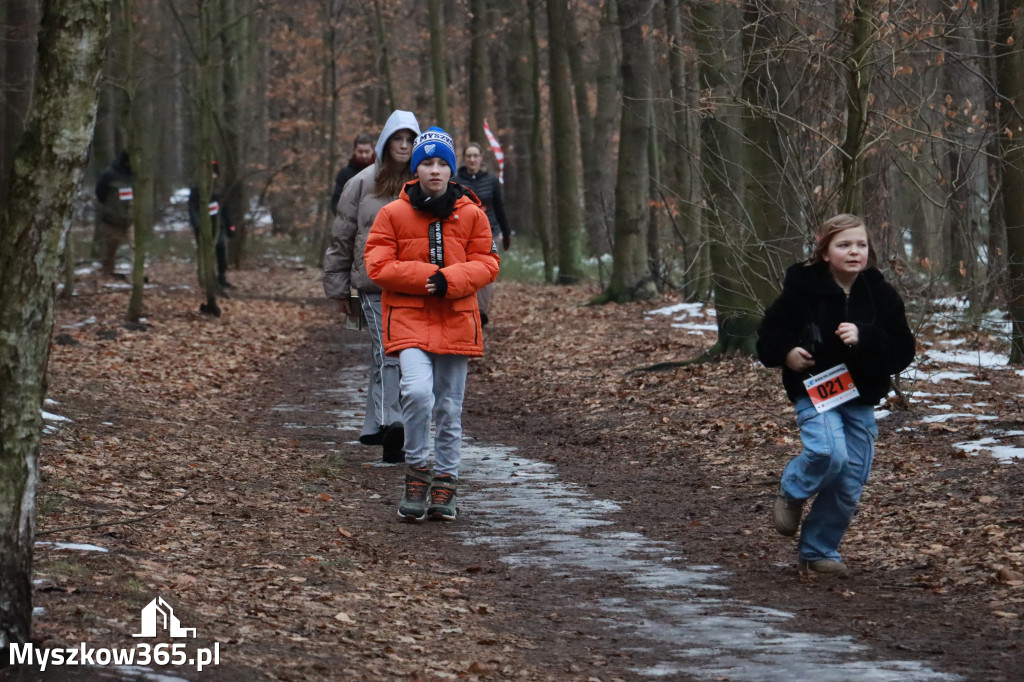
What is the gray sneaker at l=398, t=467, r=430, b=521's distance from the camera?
7293 mm

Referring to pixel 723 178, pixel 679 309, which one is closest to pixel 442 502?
pixel 723 178

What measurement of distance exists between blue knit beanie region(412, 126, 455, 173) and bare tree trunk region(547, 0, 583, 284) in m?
15.4

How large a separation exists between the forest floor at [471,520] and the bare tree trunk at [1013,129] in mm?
1058

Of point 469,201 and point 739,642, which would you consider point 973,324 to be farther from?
point 739,642

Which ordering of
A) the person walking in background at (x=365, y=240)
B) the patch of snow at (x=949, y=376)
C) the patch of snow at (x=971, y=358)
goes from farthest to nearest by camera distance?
the patch of snow at (x=971, y=358)
the patch of snow at (x=949, y=376)
the person walking in background at (x=365, y=240)

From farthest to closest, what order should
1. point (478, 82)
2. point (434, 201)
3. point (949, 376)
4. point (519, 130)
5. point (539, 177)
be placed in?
point (519, 130)
point (539, 177)
point (478, 82)
point (949, 376)
point (434, 201)

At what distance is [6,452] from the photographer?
4.00 meters

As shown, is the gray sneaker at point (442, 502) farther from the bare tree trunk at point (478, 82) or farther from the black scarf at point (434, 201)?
the bare tree trunk at point (478, 82)

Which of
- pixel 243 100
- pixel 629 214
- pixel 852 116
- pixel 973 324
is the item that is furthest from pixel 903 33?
pixel 243 100

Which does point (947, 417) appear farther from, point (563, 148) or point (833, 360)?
point (563, 148)

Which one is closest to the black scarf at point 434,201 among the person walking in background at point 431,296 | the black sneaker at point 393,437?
the person walking in background at point 431,296

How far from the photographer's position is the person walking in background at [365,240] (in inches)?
336

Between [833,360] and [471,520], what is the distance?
2594 mm

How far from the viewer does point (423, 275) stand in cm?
705
